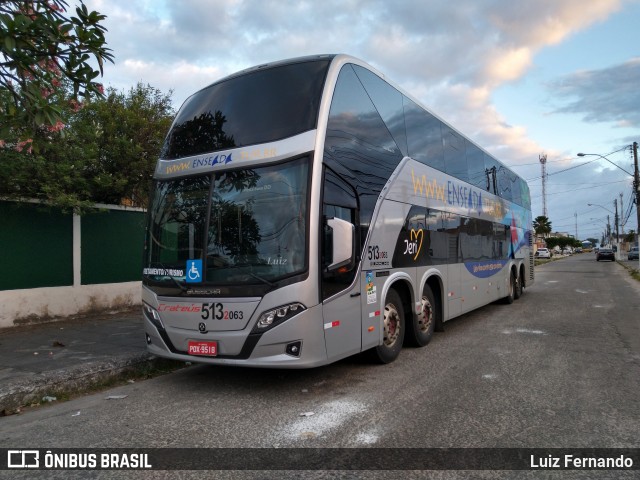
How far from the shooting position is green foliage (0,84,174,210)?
866 centimetres

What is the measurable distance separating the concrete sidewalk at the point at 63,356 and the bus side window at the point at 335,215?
327cm

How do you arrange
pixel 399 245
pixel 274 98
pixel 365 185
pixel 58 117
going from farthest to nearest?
1. pixel 399 245
2. pixel 365 185
3. pixel 274 98
4. pixel 58 117

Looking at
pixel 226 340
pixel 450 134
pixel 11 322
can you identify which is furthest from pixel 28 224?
pixel 450 134

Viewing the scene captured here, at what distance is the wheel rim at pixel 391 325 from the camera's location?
664 centimetres

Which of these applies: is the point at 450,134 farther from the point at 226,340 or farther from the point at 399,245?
the point at 226,340

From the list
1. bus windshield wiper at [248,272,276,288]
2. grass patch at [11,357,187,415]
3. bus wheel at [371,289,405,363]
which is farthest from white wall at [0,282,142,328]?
bus wheel at [371,289,405,363]

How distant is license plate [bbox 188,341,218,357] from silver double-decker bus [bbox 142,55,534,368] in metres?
0.01

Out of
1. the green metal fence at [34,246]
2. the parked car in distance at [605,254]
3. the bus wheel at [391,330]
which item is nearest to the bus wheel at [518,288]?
the bus wheel at [391,330]

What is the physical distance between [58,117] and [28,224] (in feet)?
17.4

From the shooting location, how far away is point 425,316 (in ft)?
26.0

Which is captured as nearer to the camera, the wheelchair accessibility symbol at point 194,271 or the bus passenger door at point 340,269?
the bus passenger door at point 340,269

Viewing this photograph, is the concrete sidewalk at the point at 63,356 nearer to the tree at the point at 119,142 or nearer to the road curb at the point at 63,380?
the road curb at the point at 63,380

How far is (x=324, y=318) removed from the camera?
5.19 metres

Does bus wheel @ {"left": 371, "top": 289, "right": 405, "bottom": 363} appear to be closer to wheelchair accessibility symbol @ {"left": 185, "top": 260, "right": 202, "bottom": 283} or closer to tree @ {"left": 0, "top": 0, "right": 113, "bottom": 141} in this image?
wheelchair accessibility symbol @ {"left": 185, "top": 260, "right": 202, "bottom": 283}
